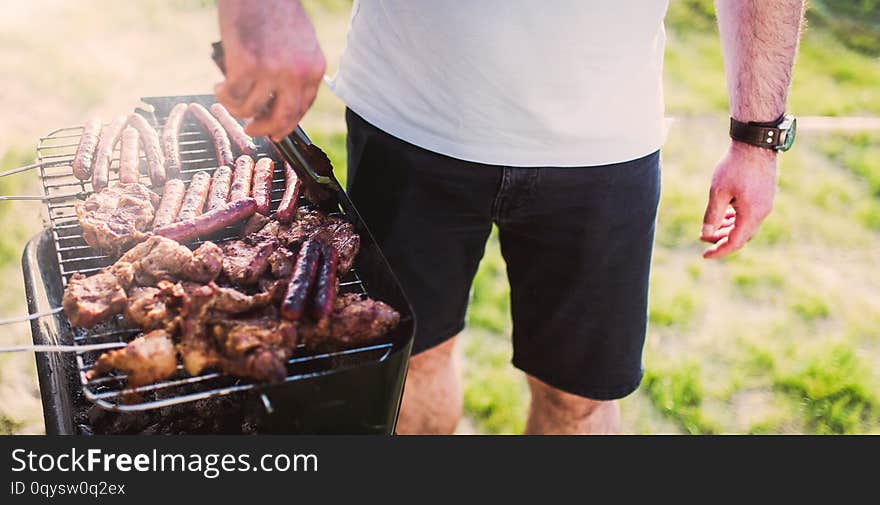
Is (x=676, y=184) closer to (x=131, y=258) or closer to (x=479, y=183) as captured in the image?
(x=479, y=183)

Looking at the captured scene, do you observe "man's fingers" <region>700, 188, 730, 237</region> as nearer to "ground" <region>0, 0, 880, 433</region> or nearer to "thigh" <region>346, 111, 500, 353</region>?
"thigh" <region>346, 111, 500, 353</region>

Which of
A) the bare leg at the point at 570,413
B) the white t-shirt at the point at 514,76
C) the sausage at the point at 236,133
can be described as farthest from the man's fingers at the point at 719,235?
the sausage at the point at 236,133

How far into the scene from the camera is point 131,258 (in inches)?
86.0

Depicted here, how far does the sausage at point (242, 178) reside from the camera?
2.45 metres

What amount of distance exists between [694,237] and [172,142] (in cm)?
396

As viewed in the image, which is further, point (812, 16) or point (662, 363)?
point (812, 16)

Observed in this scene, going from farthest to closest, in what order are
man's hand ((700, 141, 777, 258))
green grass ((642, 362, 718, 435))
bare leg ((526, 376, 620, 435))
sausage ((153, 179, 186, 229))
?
green grass ((642, 362, 718, 435)) → bare leg ((526, 376, 620, 435)) → man's hand ((700, 141, 777, 258)) → sausage ((153, 179, 186, 229))

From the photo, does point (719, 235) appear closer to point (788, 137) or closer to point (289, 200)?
point (788, 137)

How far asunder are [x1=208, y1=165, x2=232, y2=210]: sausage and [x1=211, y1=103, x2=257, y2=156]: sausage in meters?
0.20

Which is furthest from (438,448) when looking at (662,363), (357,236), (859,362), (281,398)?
(859,362)

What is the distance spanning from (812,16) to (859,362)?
19.5 feet

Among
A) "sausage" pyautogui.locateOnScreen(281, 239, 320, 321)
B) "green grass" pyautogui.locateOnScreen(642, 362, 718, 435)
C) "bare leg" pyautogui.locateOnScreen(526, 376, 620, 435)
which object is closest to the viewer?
"sausage" pyautogui.locateOnScreen(281, 239, 320, 321)

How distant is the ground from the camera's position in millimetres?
4227

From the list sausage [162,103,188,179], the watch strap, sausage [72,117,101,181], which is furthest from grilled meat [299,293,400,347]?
the watch strap
